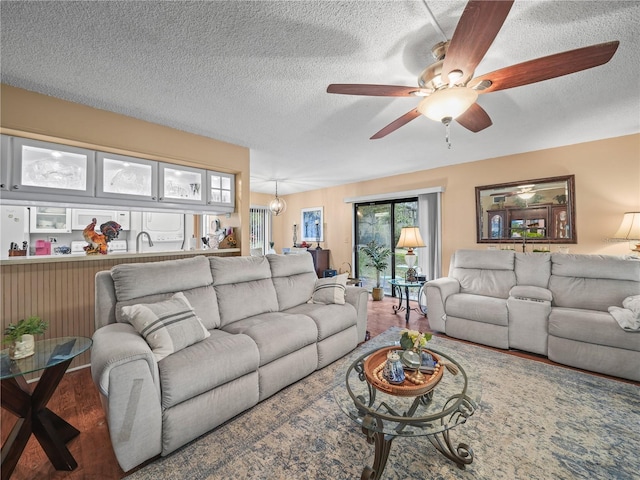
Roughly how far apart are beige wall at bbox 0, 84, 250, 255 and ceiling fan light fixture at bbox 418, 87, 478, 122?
107 inches

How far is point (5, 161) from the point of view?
7.27 ft

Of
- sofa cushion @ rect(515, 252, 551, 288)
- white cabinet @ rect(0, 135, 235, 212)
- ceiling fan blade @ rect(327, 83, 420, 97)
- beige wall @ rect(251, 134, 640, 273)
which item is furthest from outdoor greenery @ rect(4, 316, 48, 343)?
beige wall @ rect(251, 134, 640, 273)

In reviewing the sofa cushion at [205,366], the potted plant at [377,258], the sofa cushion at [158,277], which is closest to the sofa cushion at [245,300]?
the sofa cushion at [158,277]

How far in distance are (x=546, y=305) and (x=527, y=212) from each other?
1.64 meters

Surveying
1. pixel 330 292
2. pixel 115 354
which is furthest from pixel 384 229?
pixel 115 354

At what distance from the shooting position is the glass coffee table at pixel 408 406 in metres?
1.28

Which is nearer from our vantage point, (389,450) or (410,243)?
(389,450)

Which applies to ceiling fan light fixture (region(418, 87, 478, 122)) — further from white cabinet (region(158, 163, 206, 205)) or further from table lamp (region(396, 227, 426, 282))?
white cabinet (region(158, 163, 206, 205))

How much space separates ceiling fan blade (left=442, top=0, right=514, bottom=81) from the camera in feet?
3.40

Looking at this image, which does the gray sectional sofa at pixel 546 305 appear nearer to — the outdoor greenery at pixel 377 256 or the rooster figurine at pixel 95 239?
the outdoor greenery at pixel 377 256

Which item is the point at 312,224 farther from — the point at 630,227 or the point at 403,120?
the point at 630,227

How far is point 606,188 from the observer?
10.8 feet

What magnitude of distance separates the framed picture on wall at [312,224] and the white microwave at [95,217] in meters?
3.84

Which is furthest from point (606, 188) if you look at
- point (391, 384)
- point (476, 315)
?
point (391, 384)
